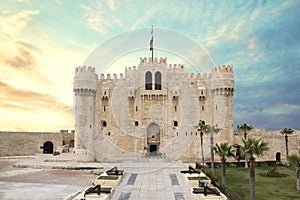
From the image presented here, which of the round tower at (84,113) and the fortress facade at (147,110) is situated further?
the fortress facade at (147,110)

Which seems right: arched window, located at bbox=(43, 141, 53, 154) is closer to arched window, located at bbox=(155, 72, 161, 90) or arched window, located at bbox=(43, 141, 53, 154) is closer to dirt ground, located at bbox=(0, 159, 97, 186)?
dirt ground, located at bbox=(0, 159, 97, 186)

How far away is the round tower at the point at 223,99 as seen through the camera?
1570 inches

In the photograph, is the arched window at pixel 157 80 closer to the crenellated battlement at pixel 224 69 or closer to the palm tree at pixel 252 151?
the crenellated battlement at pixel 224 69

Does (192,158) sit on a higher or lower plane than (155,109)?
lower

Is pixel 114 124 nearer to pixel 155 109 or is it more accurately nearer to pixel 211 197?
pixel 155 109

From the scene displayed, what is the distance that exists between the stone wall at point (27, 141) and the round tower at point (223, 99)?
95.8ft

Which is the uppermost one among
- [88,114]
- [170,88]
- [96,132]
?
[170,88]

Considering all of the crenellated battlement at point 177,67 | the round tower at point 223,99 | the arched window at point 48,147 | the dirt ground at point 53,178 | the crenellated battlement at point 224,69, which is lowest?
the dirt ground at point 53,178

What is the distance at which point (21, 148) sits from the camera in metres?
49.5

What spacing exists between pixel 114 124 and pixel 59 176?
572 inches

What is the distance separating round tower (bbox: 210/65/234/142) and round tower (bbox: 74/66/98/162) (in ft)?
58.5

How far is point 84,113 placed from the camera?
133 ft

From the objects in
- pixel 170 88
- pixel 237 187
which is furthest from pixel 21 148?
pixel 237 187

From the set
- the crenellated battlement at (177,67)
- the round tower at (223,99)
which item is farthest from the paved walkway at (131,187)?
the crenellated battlement at (177,67)
